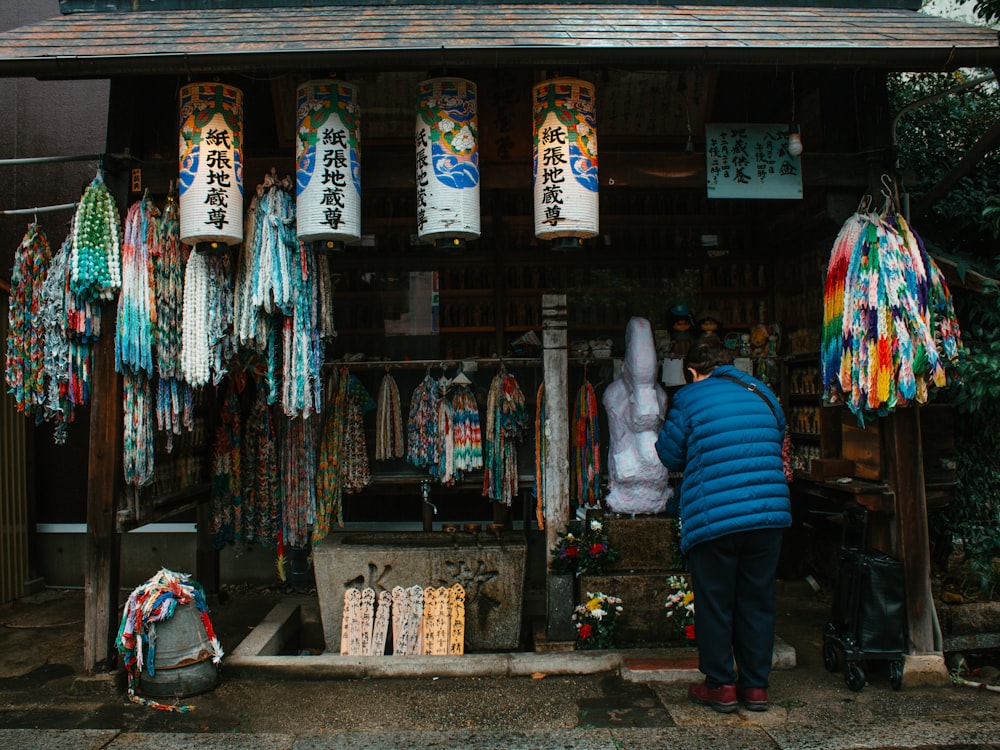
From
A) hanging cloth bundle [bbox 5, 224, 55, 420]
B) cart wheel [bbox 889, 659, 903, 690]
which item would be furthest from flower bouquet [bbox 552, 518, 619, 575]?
hanging cloth bundle [bbox 5, 224, 55, 420]

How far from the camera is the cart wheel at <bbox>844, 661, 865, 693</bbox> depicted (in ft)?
18.3

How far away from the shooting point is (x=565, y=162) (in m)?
5.57

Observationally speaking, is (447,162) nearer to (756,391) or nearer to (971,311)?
(756,391)

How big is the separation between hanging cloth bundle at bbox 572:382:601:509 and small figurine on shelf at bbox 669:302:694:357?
1132mm

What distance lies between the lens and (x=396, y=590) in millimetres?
6508

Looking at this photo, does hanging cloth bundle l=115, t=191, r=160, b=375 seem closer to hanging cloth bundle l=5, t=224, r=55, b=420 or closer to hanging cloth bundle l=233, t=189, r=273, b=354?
hanging cloth bundle l=233, t=189, r=273, b=354

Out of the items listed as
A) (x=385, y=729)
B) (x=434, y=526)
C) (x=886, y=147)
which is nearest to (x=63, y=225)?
(x=434, y=526)

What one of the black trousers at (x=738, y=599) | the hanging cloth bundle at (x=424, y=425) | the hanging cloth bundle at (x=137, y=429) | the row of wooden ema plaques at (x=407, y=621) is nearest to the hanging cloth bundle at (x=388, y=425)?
the hanging cloth bundle at (x=424, y=425)

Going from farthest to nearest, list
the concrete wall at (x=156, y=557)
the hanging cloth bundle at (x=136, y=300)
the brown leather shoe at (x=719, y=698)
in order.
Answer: the concrete wall at (x=156, y=557) → the hanging cloth bundle at (x=136, y=300) → the brown leather shoe at (x=719, y=698)

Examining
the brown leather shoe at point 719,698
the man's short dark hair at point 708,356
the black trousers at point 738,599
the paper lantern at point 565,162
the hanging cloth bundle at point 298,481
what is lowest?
the brown leather shoe at point 719,698

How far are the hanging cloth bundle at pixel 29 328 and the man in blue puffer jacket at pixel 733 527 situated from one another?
16.3 feet

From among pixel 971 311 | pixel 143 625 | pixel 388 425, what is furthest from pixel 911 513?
pixel 143 625

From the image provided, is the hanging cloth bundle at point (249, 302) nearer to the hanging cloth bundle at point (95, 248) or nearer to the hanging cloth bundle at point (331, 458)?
the hanging cloth bundle at point (95, 248)

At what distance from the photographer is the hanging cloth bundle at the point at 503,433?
7.72 metres
